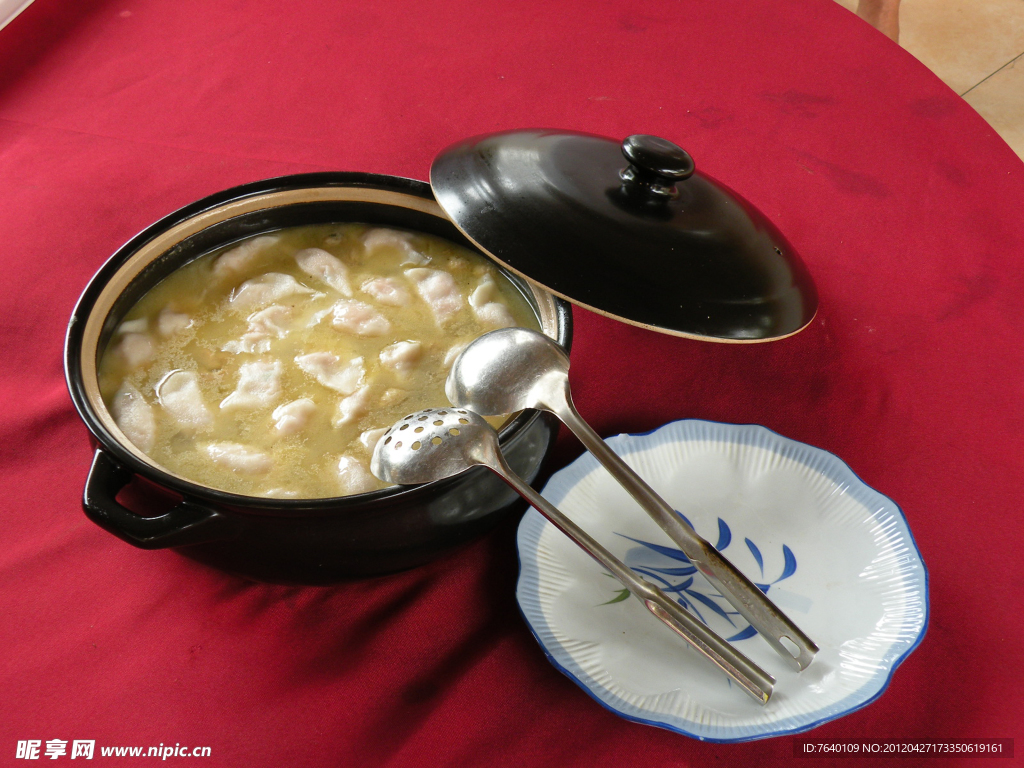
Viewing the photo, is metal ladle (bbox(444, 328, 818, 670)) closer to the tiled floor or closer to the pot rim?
the pot rim

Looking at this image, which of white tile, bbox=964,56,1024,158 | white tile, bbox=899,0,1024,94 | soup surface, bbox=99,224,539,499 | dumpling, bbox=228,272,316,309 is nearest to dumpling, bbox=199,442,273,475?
soup surface, bbox=99,224,539,499

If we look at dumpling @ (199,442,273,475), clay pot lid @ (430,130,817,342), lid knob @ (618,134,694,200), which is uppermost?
lid knob @ (618,134,694,200)

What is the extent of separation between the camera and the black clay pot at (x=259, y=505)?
2.22 feet

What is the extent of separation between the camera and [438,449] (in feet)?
2.44

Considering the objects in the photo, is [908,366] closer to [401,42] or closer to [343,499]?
[343,499]

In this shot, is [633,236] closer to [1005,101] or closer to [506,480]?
[506,480]

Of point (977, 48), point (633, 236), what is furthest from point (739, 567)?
point (977, 48)

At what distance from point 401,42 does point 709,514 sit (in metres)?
1.06

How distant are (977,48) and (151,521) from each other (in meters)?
3.47

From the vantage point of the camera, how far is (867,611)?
0.79 m

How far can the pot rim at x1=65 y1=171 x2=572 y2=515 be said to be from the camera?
0.67 meters

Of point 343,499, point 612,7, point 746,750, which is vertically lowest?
point 746,750

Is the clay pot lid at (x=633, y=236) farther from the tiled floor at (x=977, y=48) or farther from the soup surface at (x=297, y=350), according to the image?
the tiled floor at (x=977, y=48)

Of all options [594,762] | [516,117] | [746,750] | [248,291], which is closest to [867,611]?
[746,750]
